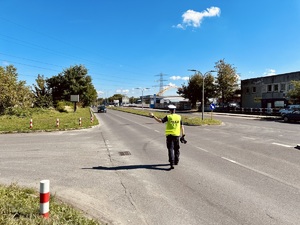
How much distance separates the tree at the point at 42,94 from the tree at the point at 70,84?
2.28m

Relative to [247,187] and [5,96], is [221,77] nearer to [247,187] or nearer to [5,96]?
[5,96]

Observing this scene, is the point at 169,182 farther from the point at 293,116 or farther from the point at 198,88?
the point at 198,88

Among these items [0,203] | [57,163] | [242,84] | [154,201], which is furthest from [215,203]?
[242,84]

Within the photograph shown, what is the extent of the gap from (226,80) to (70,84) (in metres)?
32.8

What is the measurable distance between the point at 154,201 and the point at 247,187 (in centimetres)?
221

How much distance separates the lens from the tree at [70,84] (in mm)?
49281

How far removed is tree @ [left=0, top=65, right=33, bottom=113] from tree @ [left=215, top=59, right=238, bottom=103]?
3863 centimetres

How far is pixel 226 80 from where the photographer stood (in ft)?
179

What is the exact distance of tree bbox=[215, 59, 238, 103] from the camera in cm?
5450

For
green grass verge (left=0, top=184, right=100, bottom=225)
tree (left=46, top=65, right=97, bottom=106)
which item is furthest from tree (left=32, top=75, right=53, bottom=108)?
green grass verge (left=0, top=184, right=100, bottom=225)

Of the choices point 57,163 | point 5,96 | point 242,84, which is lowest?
point 57,163

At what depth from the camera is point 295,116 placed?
90.3ft

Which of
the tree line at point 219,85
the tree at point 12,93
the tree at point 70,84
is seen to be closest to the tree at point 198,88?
the tree line at point 219,85

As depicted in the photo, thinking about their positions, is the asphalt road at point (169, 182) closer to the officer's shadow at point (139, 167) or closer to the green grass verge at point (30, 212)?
the officer's shadow at point (139, 167)
